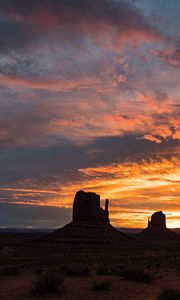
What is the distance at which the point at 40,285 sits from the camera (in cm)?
1662

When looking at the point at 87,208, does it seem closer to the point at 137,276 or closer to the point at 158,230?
the point at 158,230

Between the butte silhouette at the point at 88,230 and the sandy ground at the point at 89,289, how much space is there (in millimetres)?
69959

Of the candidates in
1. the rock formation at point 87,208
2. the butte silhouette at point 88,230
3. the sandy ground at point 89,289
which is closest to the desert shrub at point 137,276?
the sandy ground at point 89,289

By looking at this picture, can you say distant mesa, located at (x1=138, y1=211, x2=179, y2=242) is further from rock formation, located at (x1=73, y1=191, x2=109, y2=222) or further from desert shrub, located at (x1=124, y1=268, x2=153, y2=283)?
desert shrub, located at (x1=124, y1=268, x2=153, y2=283)

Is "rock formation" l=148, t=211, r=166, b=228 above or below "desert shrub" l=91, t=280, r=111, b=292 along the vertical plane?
above

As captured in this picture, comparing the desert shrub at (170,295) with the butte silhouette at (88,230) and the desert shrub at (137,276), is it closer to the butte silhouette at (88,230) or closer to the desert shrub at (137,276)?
the desert shrub at (137,276)

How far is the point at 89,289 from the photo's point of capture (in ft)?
59.0

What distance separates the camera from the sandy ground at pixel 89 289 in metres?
16.5

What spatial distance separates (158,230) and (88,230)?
3447 inches

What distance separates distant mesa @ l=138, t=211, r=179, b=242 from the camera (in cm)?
17050

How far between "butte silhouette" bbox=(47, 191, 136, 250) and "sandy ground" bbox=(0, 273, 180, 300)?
70.0 meters

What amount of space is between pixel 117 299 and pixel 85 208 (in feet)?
A: 333

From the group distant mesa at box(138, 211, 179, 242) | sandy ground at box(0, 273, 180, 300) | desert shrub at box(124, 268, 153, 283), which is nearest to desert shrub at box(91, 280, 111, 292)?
sandy ground at box(0, 273, 180, 300)

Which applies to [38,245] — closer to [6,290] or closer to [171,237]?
[6,290]
